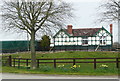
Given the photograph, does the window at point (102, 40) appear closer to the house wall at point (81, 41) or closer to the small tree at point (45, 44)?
the house wall at point (81, 41)

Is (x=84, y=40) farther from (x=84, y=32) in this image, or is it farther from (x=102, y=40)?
(x=102, y=40)

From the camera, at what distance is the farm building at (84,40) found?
47406 millimetres

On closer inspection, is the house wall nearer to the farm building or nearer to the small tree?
the farm building

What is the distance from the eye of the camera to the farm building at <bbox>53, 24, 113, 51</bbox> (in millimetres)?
47406

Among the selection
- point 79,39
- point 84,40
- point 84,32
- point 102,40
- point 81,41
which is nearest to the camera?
point 102,40

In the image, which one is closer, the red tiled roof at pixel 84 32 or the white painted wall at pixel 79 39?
the white painted wall at pixel 79 39

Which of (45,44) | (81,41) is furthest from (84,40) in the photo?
(45,44)

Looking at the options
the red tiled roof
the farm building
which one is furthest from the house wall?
the red tiled roof

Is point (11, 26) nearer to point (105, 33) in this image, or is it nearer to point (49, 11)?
point (49, 11)

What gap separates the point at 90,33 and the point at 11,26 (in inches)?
1350

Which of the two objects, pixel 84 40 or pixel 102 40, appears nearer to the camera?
pixel 102 40

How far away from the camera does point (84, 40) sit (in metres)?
48.3

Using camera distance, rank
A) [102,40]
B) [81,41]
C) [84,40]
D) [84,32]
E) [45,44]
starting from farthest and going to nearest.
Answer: [84,32] → [84,40] → [81,41] → [102,40] → [45,44]

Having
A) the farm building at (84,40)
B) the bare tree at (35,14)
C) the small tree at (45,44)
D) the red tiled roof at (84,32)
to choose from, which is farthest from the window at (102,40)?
the bare tree at (35,14)
